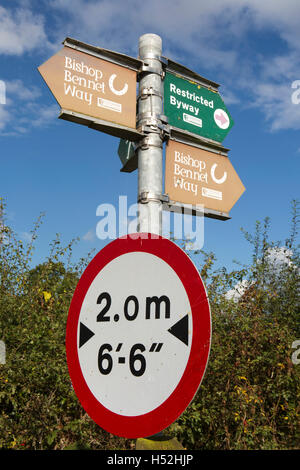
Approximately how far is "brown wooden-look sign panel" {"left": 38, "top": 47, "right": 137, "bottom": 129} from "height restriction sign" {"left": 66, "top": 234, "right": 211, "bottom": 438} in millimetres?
974

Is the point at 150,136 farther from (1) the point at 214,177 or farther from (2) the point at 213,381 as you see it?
(2) the point at 213,381

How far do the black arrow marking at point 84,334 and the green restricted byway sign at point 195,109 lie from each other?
143cm

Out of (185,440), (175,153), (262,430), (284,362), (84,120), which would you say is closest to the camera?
(84,120)

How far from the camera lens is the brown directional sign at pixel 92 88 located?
7.84 feet

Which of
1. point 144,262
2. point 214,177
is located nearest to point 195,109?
point 214,177

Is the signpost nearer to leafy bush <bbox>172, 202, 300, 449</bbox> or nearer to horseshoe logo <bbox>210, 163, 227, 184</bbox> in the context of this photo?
horseshoe logo <bbox>210, 163, 227, 184</bbox>

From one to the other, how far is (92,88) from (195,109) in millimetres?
786

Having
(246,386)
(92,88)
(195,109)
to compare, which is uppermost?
(195,109)

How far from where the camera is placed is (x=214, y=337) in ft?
12.2

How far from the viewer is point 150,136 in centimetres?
242

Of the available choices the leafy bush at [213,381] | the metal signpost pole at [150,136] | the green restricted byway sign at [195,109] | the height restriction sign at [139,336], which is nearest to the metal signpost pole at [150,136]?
the metal signpost pole at [150,136]
